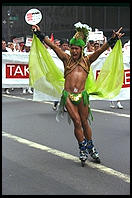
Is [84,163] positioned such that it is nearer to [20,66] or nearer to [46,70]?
[46,70]

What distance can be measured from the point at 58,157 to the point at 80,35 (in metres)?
1.86

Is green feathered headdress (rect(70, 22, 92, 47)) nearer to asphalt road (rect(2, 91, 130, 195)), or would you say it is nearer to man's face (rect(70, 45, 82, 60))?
man's face (rect(70, 45, 82, 60))

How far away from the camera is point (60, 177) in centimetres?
498

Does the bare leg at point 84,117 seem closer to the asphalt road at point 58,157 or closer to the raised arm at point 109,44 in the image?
the asphalt road at point 58,157

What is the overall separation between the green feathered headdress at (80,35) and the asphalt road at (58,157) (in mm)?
1716

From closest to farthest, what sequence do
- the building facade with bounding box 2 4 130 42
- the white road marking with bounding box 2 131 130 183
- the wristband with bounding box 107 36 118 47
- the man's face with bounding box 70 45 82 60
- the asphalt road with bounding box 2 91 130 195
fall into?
1. the asphalt road with bounding box 2 91 130 195
2. the white road marking with bounding box 2 131 130 183
3. the man's face with bounding box 70 45 82 60
4. the wristband with bounding box 107 36 118 47
5. the building facade with bounding box 2 4 130 42

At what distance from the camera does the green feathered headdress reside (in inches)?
216

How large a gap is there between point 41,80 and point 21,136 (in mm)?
1527

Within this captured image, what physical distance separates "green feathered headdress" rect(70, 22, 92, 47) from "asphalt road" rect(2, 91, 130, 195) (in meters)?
1.72

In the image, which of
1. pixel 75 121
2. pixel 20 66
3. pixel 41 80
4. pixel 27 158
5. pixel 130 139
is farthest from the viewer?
pixel 20 66

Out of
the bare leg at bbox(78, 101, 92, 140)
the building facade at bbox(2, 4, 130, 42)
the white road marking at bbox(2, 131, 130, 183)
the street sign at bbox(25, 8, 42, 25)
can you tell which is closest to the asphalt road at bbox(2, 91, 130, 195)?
the white road marking at bbox(2, 131, 130, 183)

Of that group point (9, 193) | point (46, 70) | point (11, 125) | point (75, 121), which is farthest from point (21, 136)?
point (9, 193)

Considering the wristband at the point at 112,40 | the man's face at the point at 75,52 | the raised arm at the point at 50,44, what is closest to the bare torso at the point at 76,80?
the man's face at the point at 75,52

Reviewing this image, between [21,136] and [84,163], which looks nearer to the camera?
[84,163]
